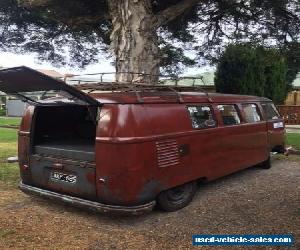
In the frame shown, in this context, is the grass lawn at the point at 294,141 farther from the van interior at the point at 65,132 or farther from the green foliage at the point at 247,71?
the van interior at the point at 65,132

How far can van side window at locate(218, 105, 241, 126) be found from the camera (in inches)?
265

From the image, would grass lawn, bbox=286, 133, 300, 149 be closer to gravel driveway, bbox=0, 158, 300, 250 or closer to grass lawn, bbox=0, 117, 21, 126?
gravel driveway, bbox=0, 158, 300, 250

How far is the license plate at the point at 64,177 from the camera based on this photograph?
5.52 meters

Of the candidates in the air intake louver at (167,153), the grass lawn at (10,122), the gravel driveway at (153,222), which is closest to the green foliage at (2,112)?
the grass lawn at (10,122)

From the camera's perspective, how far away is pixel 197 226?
5168 millimetres

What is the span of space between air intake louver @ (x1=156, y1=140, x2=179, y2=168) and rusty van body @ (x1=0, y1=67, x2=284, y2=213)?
0.04 ft

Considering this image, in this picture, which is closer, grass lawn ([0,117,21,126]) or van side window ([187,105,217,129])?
van side window ([187,105,217,129])

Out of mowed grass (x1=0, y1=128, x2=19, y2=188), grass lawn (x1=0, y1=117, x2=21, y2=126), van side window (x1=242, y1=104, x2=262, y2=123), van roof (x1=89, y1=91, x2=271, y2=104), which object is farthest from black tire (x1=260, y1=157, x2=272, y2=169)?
grass lawn (x1=0, y1=117, x2=21, y2=126)

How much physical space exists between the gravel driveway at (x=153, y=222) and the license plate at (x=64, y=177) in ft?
1.56

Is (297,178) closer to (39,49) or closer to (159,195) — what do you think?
(159,195)

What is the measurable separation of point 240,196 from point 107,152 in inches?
100

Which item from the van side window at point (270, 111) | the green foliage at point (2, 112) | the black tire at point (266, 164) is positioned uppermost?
the van side window at point (270, 111)

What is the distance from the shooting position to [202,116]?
245 inches

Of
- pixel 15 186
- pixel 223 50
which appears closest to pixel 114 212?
pixel 15 186
